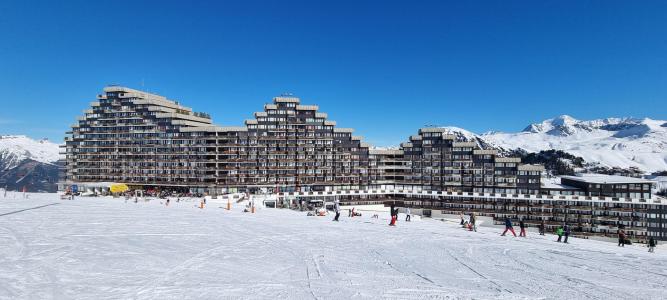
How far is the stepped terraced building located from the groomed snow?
69.5 m

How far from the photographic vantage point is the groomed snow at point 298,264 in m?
17.3

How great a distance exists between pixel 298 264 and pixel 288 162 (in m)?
92.3

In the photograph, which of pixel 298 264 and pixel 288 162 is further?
pixel 288 162

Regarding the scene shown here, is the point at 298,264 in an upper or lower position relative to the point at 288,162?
lower

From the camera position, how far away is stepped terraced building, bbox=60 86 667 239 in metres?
105

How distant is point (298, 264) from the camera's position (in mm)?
22078

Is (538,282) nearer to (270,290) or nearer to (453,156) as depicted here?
(270,290)

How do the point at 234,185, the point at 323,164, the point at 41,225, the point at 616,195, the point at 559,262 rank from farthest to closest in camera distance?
the point at 323,164 < the point at 234,185 < the point at 616,195 < the point at 41,225 < the point at 559,262

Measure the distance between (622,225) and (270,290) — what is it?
4170 inches

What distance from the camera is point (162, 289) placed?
55.5 feet

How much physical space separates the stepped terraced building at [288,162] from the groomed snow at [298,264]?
69.5 metres

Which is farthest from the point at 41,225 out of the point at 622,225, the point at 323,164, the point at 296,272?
the point at 622,225

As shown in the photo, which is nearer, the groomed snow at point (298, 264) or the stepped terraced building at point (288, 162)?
the groomed snow at point (298, 264)

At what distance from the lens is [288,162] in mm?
113750
